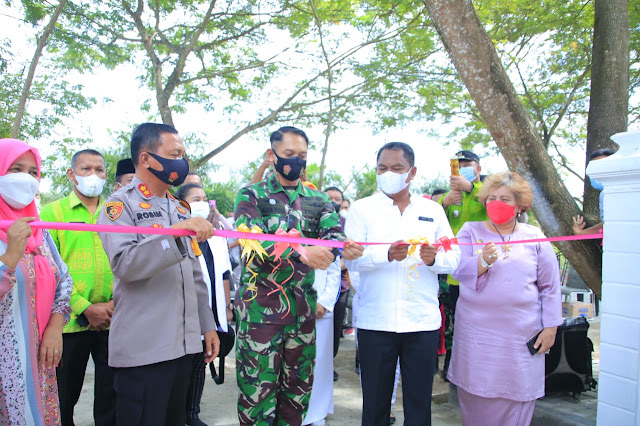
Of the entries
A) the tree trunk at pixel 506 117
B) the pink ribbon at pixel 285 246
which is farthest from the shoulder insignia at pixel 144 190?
the tree trunk at pixel 506 117

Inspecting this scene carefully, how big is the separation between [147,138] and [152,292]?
2.67ft

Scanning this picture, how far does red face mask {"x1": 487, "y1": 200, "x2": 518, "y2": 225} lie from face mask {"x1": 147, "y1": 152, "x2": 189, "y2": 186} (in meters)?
2.17

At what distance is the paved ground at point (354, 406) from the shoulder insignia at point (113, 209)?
8.52ft

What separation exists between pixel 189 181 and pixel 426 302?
2955 mm

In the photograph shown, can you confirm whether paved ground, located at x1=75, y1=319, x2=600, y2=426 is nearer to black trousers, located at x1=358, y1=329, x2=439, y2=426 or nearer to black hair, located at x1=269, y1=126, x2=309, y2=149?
black trousers, located at x1=358, y1=329, x2=439, y2=426

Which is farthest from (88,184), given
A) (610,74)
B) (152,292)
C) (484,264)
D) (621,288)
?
(610,74)

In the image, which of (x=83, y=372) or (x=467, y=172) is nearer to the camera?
(x=83, y=372)

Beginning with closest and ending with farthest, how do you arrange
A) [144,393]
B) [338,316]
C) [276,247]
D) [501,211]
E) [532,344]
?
1. [144,393]
2. [276,247]
3. [532,344]
4. [501,211]
5. [338,316]

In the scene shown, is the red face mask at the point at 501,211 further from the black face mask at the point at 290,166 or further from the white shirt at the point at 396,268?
the black face mask at the point at 290,166

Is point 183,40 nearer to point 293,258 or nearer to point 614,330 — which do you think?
point 293,258

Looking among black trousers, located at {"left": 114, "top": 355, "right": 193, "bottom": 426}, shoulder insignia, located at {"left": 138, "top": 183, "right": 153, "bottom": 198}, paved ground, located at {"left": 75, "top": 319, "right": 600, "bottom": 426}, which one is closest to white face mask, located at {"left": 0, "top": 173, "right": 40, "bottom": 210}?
shoulder insignia, located at {"left": 138, "top": 183, "right": 153, "bottom": 198}

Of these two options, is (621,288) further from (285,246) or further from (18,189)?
(18,189)

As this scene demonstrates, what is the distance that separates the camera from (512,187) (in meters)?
3.39

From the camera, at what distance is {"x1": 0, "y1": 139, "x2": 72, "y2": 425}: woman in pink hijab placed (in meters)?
2.12
